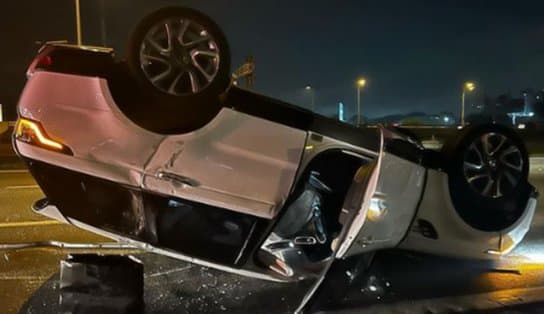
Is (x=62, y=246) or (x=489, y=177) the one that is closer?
(x=489, y=177)

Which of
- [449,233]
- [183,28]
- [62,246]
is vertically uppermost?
[183,28]

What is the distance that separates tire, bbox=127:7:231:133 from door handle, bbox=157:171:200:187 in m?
0.28

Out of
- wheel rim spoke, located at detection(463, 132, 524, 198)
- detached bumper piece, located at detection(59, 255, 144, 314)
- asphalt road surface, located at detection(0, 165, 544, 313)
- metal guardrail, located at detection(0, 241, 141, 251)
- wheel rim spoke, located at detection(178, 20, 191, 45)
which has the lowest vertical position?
metal guardrail, located at detection(0, 241, 141, 251)

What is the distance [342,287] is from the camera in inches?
193

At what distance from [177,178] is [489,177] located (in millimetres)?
2517

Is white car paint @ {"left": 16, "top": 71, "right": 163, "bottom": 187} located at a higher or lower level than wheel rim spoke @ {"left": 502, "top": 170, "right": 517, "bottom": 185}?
higher

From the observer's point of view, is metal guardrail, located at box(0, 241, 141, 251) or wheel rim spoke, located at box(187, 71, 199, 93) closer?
wheel rim spoke, located at box(187, 71, 199, 93)

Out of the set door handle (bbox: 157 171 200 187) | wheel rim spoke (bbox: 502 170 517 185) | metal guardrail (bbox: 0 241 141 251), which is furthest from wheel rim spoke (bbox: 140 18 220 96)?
metal guardrail (bbox: 0 241 141 251)

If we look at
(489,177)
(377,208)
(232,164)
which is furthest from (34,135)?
(489,177)

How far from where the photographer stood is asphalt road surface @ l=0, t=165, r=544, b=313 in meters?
4.56

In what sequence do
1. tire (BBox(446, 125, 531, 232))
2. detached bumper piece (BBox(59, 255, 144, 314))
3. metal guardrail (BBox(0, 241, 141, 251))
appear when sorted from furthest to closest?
metal guardrail (BBox(0, 241, 141, 251)) < tire (BBox(446, 125, 531, 232)) < detached bumper piece (BBox(59, 255, 144, 314))

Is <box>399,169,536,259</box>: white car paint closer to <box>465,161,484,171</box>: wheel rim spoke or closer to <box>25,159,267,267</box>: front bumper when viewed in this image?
<box>465,161,484,171</box>: wheel rim spoke

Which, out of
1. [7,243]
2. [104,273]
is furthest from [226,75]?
[7,243]

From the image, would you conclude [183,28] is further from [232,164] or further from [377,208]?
[377,208]
